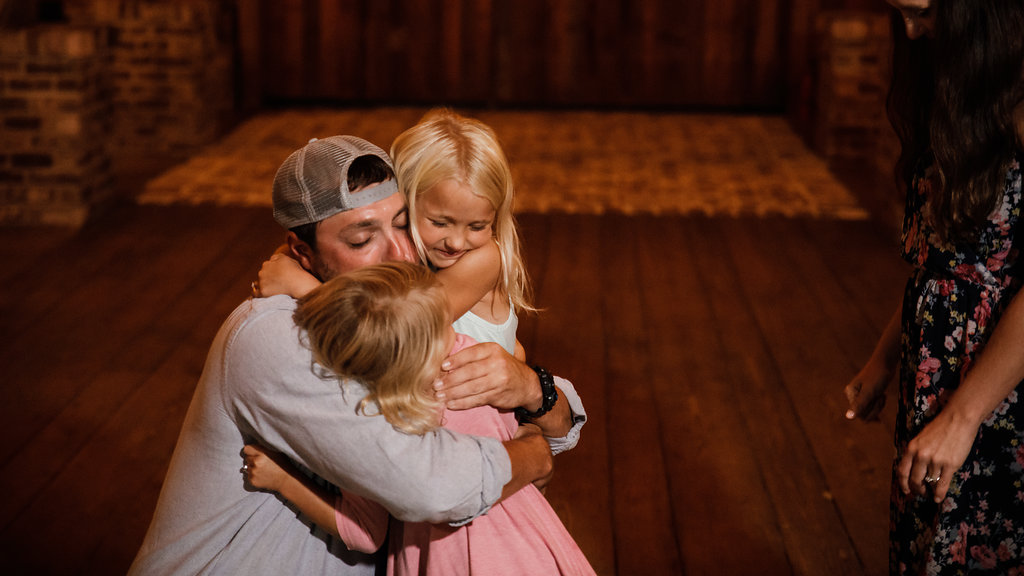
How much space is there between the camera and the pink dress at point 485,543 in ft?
5.18

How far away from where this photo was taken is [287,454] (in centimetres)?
152

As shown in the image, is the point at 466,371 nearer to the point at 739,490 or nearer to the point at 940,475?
the point at 940,475

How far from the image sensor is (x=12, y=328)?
13.2 ft

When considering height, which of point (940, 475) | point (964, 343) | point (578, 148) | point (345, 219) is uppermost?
point (345, 219)

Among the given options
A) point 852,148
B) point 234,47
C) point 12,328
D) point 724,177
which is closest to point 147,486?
point 12,328

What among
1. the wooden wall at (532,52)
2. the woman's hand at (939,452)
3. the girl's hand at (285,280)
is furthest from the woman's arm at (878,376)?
the wooden wall at (532,52)

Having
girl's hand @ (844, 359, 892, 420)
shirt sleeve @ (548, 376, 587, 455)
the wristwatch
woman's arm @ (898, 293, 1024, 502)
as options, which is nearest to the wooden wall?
girl's hand @ (844, 359, 892, 420)

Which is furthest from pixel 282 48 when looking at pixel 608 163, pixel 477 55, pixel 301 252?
pixel 301 252

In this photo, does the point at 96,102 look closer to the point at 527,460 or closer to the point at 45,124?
the point at 45,124

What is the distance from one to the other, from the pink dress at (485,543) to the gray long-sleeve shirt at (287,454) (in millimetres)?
96

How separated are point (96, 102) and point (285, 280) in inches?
178

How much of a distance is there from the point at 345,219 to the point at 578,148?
19.4 ft

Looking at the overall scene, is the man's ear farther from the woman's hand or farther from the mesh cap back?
the woman's hand

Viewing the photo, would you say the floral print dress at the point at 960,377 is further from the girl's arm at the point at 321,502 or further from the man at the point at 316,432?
the girl's arm at the point at 321,502
